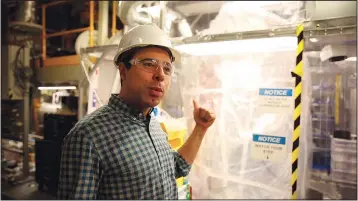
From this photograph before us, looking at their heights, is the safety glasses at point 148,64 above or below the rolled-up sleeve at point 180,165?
above

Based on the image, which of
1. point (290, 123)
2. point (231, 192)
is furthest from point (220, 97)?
point (231, 192)

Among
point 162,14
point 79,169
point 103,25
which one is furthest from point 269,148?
point 103,25

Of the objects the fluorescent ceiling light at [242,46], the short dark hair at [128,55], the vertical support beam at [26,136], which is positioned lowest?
the vertical support beam at [26,136]

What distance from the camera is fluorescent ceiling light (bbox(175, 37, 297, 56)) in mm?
2014

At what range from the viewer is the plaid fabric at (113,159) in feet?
3.58

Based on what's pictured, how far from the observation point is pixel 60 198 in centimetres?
115

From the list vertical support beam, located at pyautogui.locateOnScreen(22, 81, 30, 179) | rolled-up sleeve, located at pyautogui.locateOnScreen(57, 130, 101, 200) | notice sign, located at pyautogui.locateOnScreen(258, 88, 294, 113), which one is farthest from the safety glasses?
vertical support beam, located at pyautogui.locateOnScreen(22, 81, 30, 179)

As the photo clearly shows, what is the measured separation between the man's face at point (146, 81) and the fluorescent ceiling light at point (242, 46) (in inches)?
38.5

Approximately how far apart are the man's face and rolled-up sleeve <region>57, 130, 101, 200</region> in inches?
12.7

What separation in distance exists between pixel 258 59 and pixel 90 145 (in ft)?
5.52

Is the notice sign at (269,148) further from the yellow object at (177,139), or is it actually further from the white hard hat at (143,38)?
the white hard hat at (143,38)

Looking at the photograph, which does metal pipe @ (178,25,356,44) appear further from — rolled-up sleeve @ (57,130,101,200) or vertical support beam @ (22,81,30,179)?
vertical support beam @ (22,81,30,179)

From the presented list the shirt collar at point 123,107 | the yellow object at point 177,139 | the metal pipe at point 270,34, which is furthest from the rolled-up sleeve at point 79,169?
the metal pipe at point 270,34

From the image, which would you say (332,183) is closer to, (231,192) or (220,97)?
(231,192)
